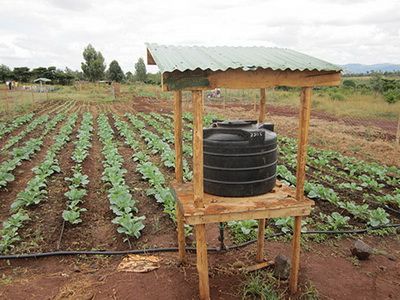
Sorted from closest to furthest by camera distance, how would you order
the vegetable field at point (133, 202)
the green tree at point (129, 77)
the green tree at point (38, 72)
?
1. the vegetable field at point (133, 202)
2. the green tree at point (38, 72)
3. the green tree at point (129, 77)

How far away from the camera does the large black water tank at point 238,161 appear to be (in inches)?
141

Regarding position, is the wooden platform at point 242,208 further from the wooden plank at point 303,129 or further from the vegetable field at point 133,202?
the vegetable field at point 133,202

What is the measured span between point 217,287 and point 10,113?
19302 mm

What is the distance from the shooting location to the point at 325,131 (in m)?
14.8

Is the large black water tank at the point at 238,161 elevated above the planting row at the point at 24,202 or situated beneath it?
elevated above

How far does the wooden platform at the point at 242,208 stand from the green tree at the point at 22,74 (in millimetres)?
61767

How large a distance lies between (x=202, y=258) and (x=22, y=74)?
206ft

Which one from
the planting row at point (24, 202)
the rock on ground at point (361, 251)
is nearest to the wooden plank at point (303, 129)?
the rock on ground at point (361, 251)

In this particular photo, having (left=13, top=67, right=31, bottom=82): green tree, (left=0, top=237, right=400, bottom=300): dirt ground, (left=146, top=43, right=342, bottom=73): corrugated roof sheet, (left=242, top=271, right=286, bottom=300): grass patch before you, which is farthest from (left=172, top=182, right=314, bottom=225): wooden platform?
(left=13, top=67, right=31, bottom=82): green tree

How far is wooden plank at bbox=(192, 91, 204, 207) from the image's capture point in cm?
330

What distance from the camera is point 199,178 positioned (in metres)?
3.48

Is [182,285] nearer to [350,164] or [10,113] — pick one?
[350,164]

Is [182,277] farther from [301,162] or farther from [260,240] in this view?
[301,162]

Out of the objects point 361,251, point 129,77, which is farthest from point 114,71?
point 361,251
